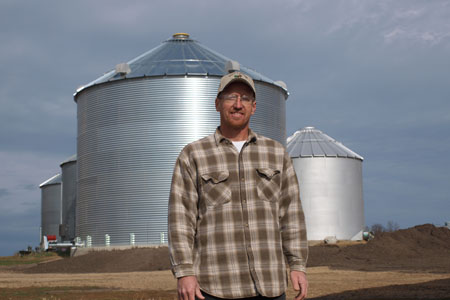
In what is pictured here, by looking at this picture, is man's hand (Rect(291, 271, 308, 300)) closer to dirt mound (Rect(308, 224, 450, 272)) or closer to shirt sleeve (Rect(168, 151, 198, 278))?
shirt sleeve (Rect(168, 151, 198, 278))

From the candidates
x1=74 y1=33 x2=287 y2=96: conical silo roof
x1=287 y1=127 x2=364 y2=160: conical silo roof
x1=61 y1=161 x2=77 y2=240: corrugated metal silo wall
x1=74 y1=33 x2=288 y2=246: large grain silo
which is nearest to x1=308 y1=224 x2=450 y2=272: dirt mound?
x1=74 y1=33 x2=288 y2=246: large grain silo

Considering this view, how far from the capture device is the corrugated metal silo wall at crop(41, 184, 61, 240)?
61.2 m

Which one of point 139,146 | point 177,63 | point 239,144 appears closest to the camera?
point 239,144

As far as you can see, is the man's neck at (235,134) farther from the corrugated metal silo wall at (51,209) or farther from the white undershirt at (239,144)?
the corrugated metal silo wall at (51,209)

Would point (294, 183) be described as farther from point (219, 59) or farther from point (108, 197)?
point (219, 59)

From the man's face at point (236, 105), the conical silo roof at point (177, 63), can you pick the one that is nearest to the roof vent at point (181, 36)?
the conical silo roof at point (177, 63)

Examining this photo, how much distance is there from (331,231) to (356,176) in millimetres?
5882

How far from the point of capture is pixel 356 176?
55719 millimetres

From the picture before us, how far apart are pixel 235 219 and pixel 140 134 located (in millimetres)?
37533

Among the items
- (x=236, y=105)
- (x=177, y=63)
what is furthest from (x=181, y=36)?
(x=236, y=105)

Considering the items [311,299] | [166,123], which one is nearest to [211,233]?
[311,299]

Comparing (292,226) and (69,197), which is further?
(69,197)

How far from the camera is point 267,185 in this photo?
427 cm

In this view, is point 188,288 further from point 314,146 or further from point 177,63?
point 314,146
